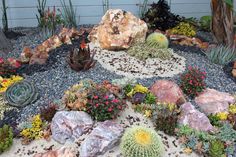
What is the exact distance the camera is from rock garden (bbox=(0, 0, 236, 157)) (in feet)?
12.7

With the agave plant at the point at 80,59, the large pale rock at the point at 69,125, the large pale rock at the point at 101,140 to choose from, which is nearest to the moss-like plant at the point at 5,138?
the large pale rock at the point at 69,125

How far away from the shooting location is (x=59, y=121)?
157 inches

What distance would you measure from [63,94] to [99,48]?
1.50 metres

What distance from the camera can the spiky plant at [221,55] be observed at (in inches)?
230

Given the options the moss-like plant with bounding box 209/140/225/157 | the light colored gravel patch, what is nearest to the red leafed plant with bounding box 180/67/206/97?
the light colored gravel patch

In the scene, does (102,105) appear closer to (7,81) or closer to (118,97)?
(118,97)

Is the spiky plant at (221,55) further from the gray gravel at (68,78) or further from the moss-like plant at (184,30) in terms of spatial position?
the moss-like plant at (184,30)

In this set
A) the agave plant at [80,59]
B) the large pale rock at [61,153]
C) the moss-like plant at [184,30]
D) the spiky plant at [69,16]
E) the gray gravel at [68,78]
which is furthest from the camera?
the spiky plant at [69,16]

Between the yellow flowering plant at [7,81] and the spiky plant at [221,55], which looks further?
the spiky plant at [221,55]

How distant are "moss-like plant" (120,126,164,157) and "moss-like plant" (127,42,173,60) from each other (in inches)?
83.8

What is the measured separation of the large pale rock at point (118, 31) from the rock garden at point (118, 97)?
2cm

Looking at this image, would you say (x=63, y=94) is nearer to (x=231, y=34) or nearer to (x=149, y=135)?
(x=149, y=135)

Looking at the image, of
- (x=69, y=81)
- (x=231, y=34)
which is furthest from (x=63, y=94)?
(x=231, y=34)

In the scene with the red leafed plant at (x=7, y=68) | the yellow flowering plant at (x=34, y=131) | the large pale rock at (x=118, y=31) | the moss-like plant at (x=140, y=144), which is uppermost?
the large pale rock at (x=118, y=31)
